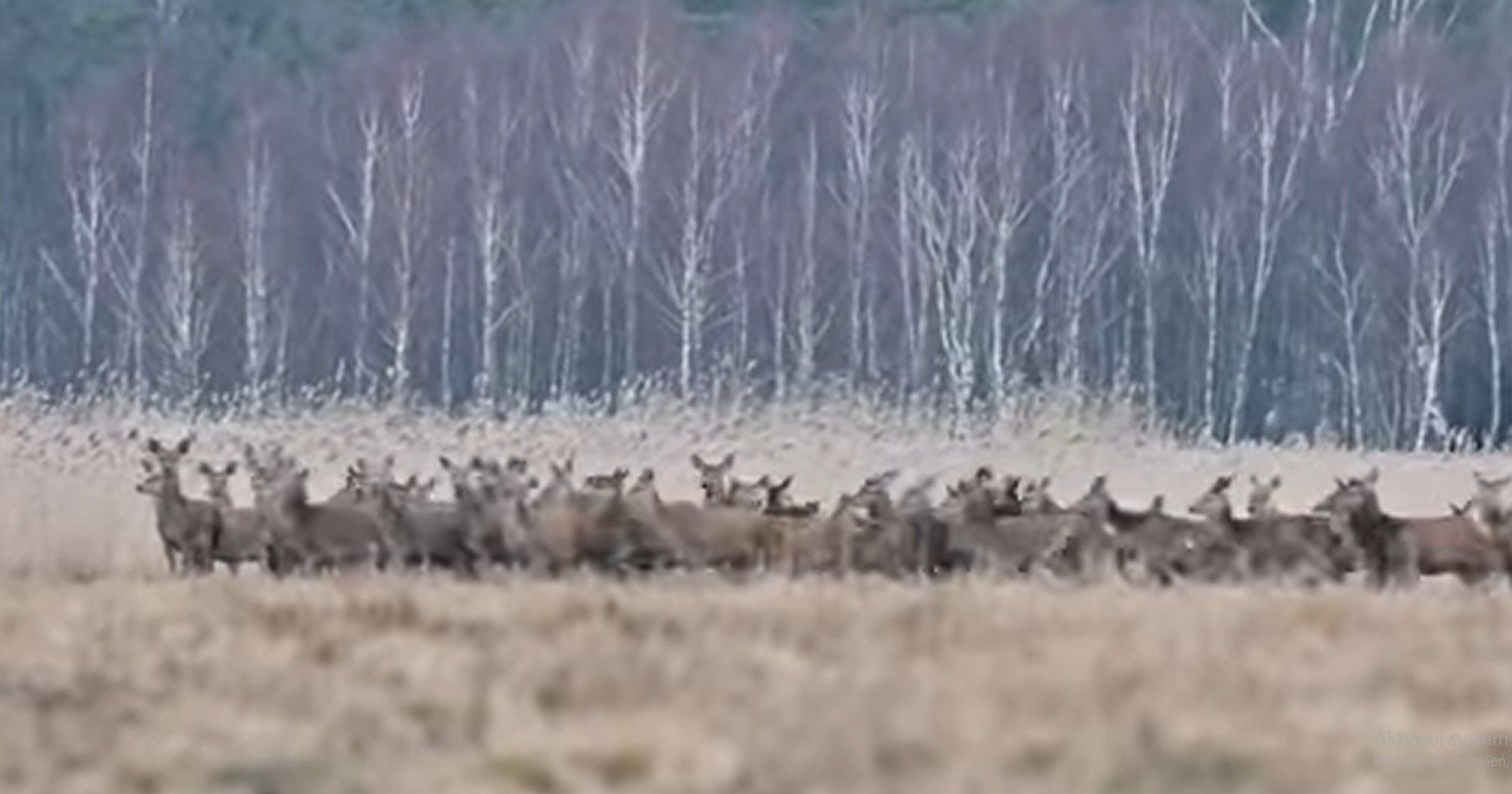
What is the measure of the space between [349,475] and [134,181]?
89.4 ft

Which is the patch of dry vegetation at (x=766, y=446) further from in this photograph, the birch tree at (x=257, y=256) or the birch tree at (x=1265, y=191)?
the birch tree at (x=257, y=256)

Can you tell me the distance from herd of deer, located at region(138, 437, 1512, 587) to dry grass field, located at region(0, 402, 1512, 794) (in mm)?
1157

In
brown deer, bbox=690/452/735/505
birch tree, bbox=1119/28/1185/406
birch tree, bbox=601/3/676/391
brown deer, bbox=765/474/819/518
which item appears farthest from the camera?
birch tree, bbox=601/3/676/391

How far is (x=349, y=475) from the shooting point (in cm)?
2077

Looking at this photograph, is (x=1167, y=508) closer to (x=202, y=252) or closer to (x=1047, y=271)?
(x=1047, y=271)

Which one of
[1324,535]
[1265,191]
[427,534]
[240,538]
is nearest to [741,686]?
[427,534]

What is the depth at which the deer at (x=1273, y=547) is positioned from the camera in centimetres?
1688

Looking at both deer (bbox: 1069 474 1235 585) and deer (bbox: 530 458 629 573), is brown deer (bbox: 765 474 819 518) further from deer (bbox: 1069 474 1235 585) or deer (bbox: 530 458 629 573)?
deer (bbox: 1069 474 1235 585)

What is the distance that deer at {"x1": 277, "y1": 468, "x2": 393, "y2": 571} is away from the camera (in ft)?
58.0

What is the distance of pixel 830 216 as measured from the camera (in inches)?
1797

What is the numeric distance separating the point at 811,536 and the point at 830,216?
92.7ft

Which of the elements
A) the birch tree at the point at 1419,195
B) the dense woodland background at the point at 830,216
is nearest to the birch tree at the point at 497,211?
the dense woodland background at the point at 830,216

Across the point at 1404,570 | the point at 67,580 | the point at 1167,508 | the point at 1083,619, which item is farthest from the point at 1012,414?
the point at 1083,619

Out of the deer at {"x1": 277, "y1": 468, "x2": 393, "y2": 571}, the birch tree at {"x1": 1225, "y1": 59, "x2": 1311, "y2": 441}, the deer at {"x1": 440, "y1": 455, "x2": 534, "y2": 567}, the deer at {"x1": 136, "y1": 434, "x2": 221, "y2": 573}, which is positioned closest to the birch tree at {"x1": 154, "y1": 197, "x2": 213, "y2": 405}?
the birch tree at {"x1": 1225, "y1": 59, "x2": 1311, "y2": 441}
